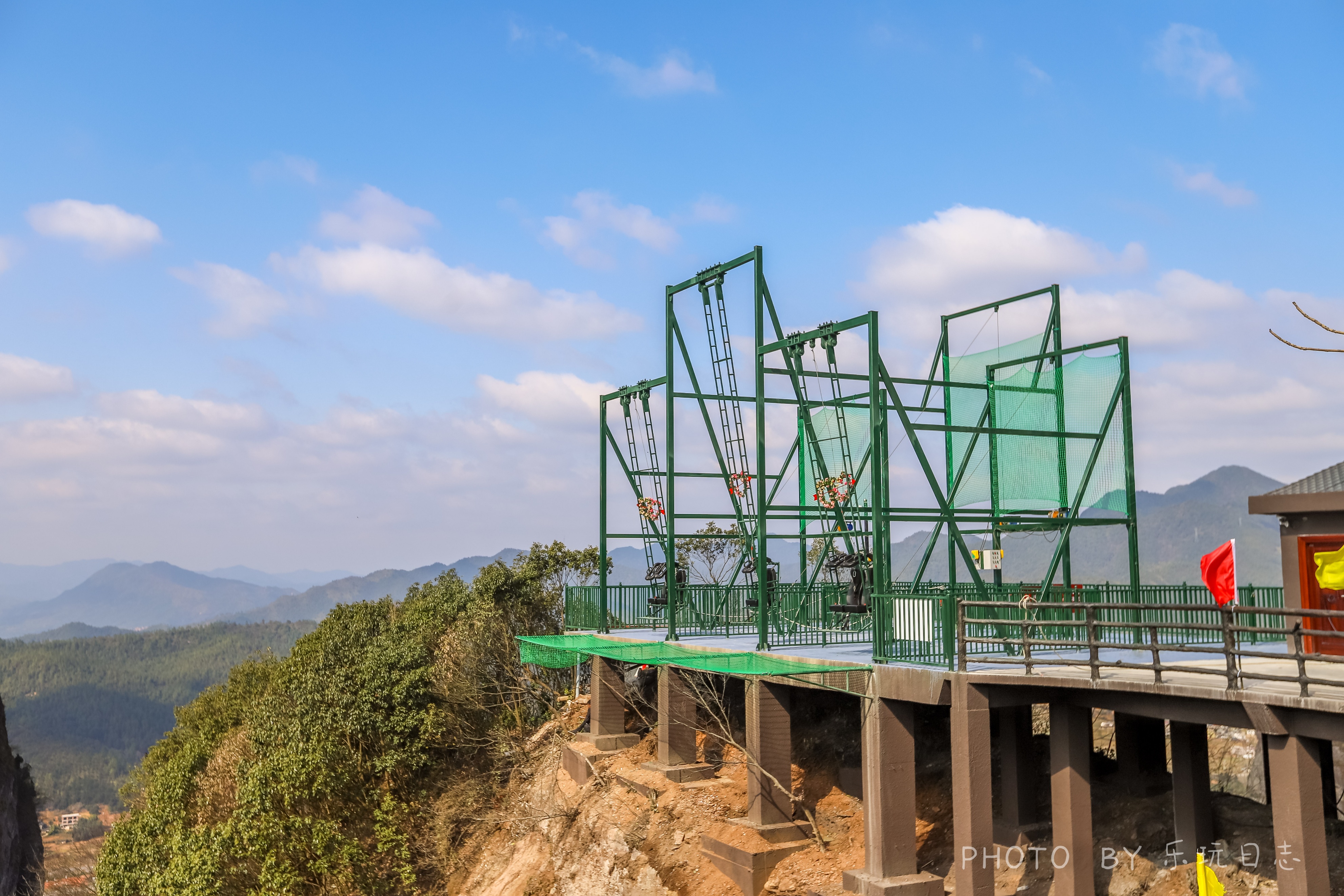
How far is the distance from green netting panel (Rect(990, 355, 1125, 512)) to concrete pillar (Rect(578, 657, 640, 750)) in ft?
34.5

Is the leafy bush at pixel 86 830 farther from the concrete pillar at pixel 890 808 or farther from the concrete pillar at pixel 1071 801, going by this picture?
the concrete pillar at pixel 1071 801

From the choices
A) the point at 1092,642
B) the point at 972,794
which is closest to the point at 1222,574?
the point at 1092,642

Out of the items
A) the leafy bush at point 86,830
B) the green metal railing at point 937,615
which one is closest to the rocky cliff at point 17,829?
the leafy bush at point 86,830

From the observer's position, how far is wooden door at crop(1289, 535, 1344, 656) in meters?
18.0

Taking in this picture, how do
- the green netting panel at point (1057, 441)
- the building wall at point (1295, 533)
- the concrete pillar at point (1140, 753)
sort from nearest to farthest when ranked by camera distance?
the concrete pillar at point (1140, 753) → the building wall at point (1295, 533) → the green netting panel at point (1057, 441)

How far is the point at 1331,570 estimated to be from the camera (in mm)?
18172

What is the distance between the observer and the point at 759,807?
19.0 m

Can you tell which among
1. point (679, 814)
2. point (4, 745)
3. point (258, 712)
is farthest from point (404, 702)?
point (4, 745)

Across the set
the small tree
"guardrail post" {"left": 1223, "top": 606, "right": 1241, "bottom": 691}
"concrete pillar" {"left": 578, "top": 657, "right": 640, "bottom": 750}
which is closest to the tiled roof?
"guardrail post" {"left": 1223, "top": 606, "right": 1241, "bottom": 691}

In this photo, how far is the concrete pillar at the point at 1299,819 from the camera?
11.0 meters

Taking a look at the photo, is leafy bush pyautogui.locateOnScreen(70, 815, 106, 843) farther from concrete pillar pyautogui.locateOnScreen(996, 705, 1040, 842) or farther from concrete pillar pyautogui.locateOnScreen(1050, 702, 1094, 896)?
concrete pillar pyautogui.locateOnScreen(1050, 702, 1094, 896)

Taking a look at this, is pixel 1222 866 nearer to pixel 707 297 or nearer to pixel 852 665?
pixel 852 665

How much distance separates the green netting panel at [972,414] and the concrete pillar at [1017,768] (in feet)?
19.7

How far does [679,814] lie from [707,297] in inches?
444
